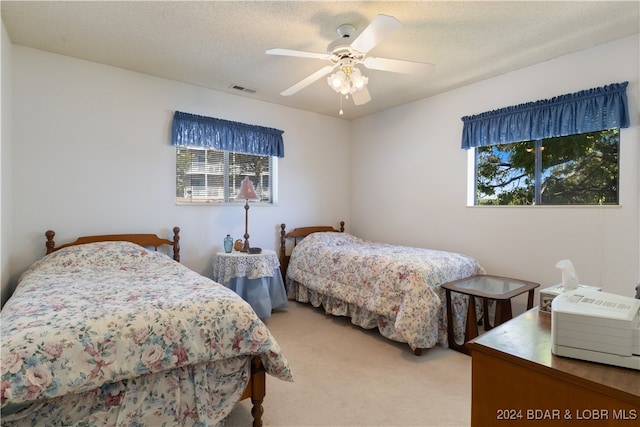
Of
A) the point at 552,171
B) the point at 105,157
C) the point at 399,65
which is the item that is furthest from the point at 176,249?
the point at 552,171

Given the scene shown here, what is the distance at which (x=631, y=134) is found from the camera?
2.54 metres

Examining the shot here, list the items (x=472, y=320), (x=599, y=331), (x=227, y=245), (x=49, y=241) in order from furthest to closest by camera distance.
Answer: (x=227, y=245) → (x=49, y=241) → (x=472, y=320) → (x=599, y=331)

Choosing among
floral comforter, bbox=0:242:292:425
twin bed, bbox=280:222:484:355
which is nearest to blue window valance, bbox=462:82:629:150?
twin bed, bbox=280:222:484:355

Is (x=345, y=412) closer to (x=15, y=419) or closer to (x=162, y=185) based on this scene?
(x=15, y=419)

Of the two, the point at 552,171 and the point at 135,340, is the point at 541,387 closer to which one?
the point at 135,340

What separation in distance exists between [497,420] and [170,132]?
3.64 metres

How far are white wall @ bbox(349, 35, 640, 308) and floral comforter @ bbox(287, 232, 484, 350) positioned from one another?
46 centimetres

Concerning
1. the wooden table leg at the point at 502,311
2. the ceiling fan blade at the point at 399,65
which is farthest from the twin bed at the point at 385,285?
the ceiling fan blade at the point at 399,65

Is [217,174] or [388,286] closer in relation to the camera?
[388,286]

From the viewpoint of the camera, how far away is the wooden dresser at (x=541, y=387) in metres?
0.83

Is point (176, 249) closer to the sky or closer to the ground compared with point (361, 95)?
closer to the ground

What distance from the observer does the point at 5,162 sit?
2424 mm

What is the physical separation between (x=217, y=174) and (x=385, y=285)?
2383 millimetres

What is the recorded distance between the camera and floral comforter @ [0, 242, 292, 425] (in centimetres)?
124
